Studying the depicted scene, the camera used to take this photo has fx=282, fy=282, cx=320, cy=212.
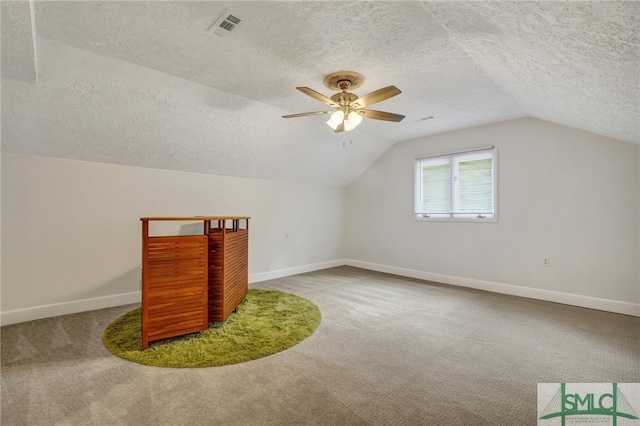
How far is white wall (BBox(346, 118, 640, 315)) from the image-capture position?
11.3 feet

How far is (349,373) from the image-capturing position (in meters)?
2.14

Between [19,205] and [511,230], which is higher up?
[19,205]

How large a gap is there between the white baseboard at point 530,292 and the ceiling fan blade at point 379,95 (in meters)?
3.52

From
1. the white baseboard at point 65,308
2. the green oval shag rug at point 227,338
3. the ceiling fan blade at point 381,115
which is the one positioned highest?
the ceiling fan blade at point 381,115

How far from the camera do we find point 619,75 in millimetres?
1874

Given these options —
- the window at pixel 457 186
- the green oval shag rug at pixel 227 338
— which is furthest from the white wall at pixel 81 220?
the window at pixel 457 186

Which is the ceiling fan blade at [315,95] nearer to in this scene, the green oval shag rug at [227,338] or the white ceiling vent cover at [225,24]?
the white ceiling vent cover at [225,24]

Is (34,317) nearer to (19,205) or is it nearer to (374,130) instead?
(19,205)

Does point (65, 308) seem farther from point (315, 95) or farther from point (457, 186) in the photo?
point (457, 186)

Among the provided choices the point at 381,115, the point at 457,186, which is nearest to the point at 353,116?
the point at 381,115

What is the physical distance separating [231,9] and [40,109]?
231cm

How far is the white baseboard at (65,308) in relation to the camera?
301cm

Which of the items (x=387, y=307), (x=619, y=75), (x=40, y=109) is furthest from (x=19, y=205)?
(x=619, y=75)

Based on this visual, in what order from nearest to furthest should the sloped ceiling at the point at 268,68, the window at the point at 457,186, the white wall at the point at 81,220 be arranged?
the sloped ceiling at the point at 268,68
the white wall at the point at 81,220
the window at the point at 457,186
